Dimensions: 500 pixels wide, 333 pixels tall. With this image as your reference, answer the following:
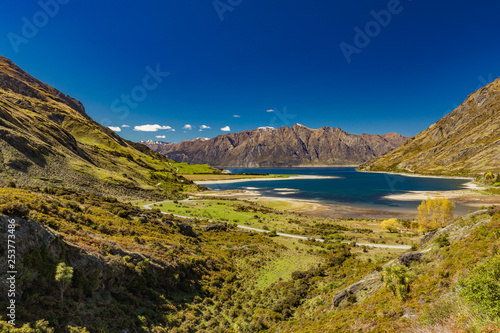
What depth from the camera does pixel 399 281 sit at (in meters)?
14.3

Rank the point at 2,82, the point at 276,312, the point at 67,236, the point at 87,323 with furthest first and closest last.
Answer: the point at 2,82
the point at 276,312
the point at 67,236
the point at 87,323

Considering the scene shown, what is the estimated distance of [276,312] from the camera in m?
20.9

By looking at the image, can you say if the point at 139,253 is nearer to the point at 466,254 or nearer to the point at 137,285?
the point at 137,285

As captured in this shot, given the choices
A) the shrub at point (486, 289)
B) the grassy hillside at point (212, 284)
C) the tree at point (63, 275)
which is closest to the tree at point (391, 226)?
the grassy hillside at point (212, 284)

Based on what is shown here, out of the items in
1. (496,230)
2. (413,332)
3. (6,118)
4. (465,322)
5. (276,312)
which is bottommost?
(276,312)

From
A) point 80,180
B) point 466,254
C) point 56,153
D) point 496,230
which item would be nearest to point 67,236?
point 466,254

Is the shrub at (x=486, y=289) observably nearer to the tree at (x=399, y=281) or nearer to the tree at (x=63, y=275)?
the tree at (x=399, y=281)

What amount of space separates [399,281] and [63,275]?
2101cm

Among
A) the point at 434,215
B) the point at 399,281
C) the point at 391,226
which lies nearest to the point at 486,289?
the point at 399,281

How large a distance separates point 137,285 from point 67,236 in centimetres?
711

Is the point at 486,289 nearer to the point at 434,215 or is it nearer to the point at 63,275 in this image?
the point at 63,275

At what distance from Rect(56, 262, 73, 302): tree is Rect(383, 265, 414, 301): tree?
66.5 ft

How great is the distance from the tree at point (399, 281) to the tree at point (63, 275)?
66.5 ft

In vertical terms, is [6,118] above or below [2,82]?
below
